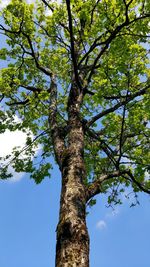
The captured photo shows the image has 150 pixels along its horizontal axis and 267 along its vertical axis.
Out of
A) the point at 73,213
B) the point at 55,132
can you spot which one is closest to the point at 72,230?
the point at 73,213

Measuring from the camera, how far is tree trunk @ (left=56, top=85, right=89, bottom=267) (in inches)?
224

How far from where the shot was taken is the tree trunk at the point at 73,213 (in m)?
5.69

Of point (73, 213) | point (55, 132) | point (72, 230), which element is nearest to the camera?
point (72, 230)

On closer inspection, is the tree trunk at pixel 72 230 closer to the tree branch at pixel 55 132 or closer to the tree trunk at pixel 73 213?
the tree trunk at pixel 73 213

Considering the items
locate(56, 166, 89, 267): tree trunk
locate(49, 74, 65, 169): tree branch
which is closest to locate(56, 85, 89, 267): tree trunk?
locate(56, 166, 89, 267): tree trunk

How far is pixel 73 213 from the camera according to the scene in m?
6.41

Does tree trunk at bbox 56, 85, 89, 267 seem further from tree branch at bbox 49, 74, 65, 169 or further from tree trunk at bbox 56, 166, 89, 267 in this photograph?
tree branch at bbox 49, 74, 65, 169

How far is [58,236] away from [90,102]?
35.8ft

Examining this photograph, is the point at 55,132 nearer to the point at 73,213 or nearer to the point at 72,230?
the point at 73,213

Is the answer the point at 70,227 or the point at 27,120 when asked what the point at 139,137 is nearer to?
the point at 27,120

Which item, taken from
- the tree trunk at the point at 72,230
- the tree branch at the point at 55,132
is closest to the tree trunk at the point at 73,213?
the tree trunk at the point at 72,230

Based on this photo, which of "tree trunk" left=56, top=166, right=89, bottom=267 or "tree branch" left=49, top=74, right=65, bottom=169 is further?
"tree branch" left=49, top=74, right=65, bottom=169

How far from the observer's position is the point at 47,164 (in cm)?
1410

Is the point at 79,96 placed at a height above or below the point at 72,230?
above
